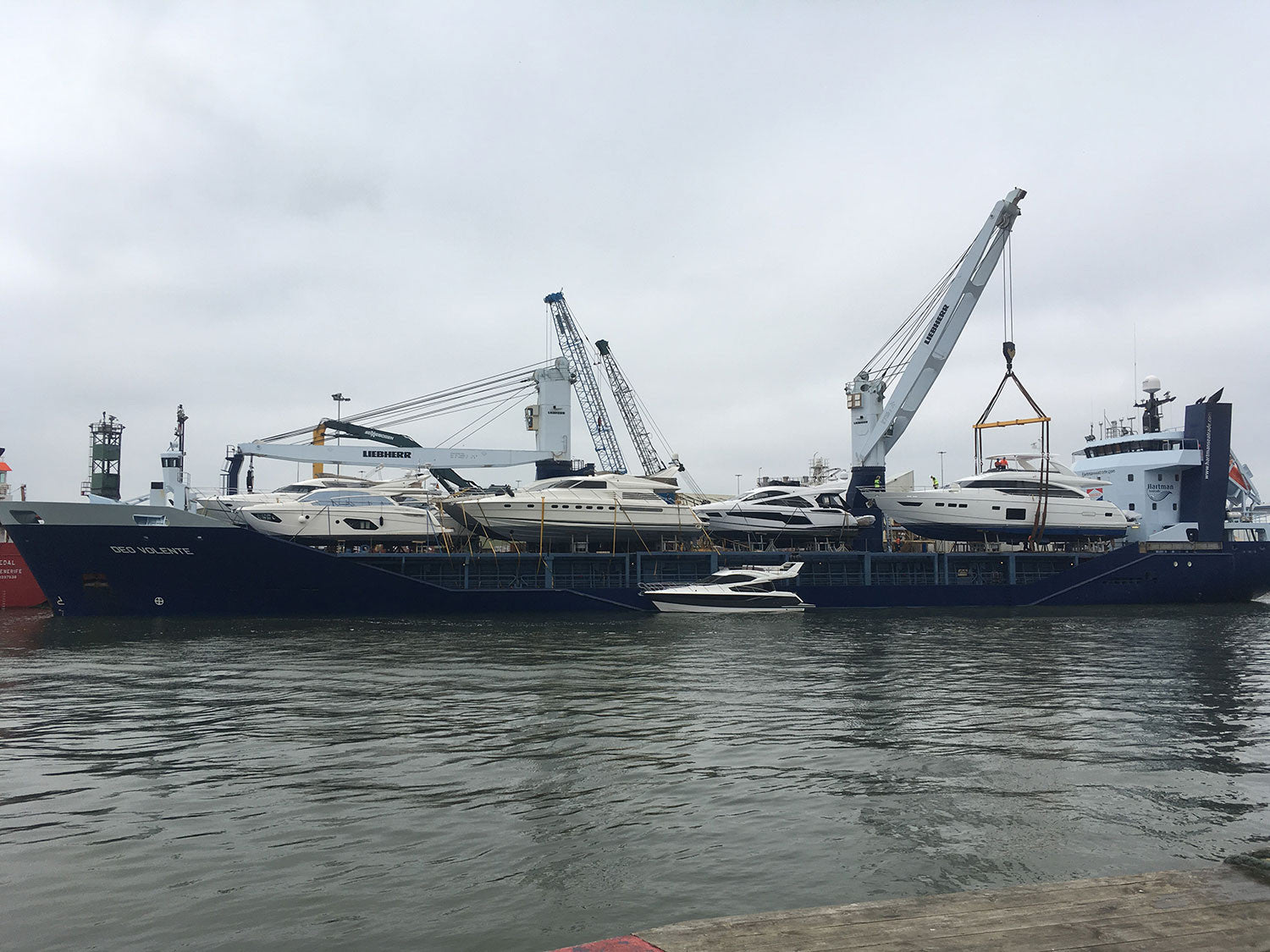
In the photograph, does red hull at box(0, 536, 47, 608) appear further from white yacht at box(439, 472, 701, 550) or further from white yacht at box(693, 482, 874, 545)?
white yacht at box(693, 482, 874, 545)

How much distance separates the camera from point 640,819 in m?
10.5

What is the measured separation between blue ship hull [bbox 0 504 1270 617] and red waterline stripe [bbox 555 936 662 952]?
33902 mm

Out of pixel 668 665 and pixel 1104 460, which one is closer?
pixel 668 665

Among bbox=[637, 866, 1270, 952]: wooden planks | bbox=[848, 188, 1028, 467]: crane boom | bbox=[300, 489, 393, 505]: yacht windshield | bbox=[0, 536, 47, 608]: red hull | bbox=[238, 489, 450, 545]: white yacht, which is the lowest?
bbox=[0, 536, 47, 608]: red hull

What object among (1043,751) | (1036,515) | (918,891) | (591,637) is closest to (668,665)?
(591,637)

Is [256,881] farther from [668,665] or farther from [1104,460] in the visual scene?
[1104,460]

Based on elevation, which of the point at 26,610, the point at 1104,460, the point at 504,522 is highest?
the point at 1104,460

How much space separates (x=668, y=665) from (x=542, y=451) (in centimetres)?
3239

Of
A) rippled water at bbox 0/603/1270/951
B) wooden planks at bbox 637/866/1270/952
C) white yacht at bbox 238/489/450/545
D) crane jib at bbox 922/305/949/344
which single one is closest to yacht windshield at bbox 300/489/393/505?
white yacht at bbox 238/489/450/545

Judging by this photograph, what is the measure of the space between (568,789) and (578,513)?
29894 mm

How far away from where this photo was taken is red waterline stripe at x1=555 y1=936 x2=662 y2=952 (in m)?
4.89

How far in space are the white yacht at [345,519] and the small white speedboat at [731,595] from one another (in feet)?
38.3

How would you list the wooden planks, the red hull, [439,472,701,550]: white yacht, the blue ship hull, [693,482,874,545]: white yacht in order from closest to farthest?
the wooden planks
the blue ship hull
[439,472,701,550]: white yacht
[693,482,874,545]: white yacht
the red hull

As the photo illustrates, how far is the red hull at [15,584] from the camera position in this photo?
158 feet
